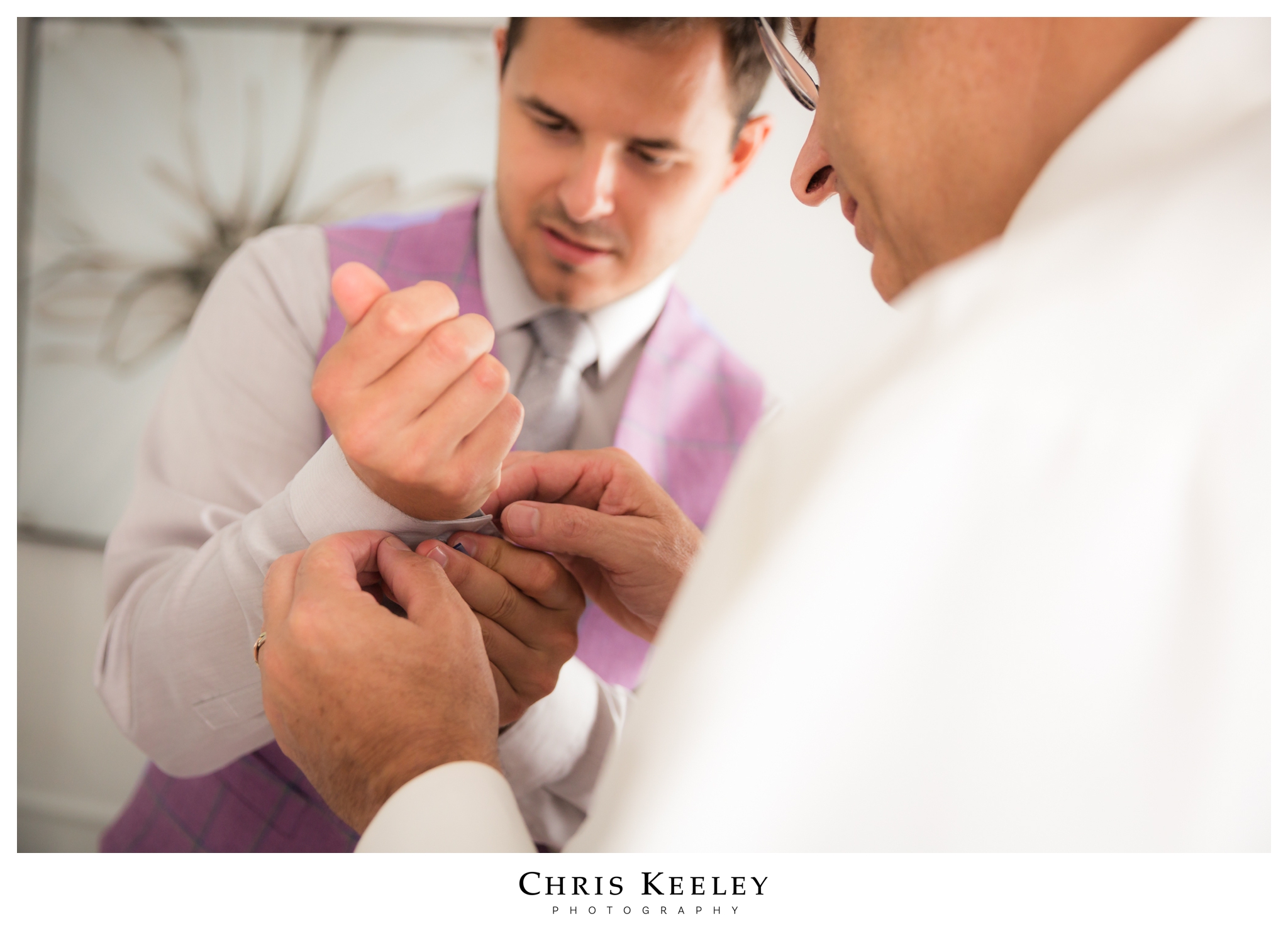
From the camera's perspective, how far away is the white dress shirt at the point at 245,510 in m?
0.38

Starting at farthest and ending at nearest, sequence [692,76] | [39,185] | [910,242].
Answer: [39,185], [692,76], [910,242]

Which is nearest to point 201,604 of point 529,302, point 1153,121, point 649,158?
point 529,302

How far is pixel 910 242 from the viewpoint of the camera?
32 centimetres

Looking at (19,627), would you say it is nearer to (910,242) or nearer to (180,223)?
(180,223)

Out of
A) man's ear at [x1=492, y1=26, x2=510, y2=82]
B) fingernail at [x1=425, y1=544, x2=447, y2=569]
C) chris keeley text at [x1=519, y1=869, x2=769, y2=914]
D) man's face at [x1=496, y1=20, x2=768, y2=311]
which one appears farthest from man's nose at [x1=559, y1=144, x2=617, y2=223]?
chris keeley text at [x1=519, y1=869, x2=769, y2=914]

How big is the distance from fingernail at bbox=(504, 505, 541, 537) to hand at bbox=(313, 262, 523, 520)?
0.04 m

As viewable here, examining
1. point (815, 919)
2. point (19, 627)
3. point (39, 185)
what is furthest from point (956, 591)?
point (39, 185)

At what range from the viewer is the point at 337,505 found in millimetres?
355

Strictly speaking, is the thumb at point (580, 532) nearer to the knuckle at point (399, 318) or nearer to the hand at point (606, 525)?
the hand at point (606, 525)

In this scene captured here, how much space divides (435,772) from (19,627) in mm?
330

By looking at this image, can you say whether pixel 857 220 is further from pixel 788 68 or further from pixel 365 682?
pixel 365 682

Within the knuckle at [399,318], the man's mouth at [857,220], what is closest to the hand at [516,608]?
the knuckle at [399,318]

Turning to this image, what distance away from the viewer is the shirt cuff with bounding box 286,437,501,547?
35cm

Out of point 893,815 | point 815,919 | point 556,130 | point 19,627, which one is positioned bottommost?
point 19,627
